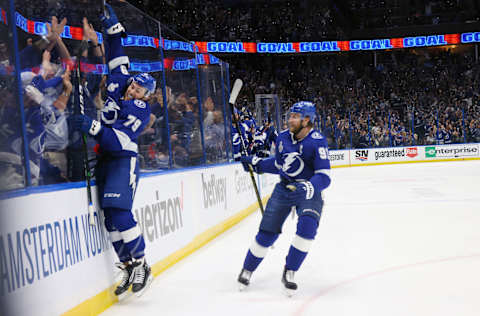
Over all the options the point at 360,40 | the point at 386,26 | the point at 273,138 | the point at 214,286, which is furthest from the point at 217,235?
the point at 386,26

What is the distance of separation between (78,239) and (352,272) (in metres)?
2.29

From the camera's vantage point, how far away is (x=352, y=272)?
4.29 m

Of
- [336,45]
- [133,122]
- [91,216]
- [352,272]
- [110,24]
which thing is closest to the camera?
→ [91,216]

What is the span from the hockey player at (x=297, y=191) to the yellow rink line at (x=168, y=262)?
97 centimetres

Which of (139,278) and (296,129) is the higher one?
(296,129)

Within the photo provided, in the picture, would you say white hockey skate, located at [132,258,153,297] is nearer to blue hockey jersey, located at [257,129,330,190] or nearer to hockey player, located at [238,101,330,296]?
hockey player, located at [238,101,330,296]

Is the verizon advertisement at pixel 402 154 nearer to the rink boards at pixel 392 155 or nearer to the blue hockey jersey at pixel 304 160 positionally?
the rink boards at pixel 392 155

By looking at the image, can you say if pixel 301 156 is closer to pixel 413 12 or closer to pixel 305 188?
pixel 305 188

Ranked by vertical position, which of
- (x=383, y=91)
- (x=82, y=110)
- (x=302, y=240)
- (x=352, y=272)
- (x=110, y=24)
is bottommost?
(x=352, y=272)

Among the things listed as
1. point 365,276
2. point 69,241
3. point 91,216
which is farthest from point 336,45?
point 69,241

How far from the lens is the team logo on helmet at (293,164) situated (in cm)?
385

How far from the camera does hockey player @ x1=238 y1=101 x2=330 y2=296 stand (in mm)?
3713

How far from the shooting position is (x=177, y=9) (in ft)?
77.8

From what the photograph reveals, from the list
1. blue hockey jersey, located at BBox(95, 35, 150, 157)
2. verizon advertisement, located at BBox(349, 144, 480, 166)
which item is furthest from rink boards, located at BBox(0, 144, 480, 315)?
verizon advertisement, located at BBox(349, 144, 480, 166)
